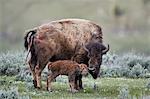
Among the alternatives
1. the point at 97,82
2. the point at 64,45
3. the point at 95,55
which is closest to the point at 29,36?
the point at 64,45

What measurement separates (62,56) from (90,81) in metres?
2.81

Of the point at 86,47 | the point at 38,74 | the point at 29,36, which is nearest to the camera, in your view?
the point at 38,74

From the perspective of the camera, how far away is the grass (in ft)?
69.1

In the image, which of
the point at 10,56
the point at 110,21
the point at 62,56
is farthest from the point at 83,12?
the point at 62,56

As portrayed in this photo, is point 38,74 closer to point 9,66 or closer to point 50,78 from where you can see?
point 50,78

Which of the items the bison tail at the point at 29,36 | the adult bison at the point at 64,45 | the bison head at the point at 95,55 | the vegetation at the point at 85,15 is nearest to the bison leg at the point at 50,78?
the adult bison at the point at 64,45

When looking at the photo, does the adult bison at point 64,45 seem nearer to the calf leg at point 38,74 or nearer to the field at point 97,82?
the calf leg at point 38,74

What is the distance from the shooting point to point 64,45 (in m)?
22.7

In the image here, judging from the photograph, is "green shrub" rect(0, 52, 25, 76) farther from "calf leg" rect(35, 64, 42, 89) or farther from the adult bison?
"calf leg" rect(35, 64, 42, 89)

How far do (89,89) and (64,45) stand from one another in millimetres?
1463

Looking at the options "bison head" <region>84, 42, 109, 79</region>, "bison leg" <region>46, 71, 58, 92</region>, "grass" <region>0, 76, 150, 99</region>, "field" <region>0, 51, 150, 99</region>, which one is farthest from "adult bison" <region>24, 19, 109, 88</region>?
"field" <region>0, 51, 150, 99</region>

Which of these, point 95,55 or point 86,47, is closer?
point 95,55

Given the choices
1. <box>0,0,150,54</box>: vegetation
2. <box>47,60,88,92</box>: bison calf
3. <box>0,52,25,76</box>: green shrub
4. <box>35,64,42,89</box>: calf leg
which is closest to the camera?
<box>47,60,88,92</box>: bison calf

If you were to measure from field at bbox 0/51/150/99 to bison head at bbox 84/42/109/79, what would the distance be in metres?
0.59
